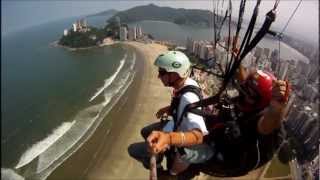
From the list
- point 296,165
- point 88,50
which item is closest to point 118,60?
point 88,50

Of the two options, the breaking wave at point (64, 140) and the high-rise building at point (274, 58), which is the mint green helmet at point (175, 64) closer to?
the high-rise building at point (274, 58)

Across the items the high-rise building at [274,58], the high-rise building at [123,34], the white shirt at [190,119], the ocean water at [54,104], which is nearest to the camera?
the white shirt at [190,119]

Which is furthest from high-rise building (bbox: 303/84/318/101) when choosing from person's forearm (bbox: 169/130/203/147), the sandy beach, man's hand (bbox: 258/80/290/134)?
the sandy beach

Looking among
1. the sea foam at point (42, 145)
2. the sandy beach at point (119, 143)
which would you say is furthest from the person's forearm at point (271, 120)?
the sea foam at point (42, 145)

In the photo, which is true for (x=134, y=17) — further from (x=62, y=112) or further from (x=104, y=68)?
(x=62, y=112)

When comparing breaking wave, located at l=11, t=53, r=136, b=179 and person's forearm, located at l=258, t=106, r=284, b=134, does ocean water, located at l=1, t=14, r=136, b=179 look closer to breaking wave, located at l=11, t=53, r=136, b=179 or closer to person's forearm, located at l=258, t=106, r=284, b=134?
breaking wave, located at l=11, t=53, r=136, b=179

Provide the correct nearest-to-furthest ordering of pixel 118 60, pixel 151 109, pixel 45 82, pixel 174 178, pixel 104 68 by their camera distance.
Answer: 1. pixel 174 178
2. pixel 151 109
3. pixel 45 82
4. pixel 104 68
5. pixel 118 60
